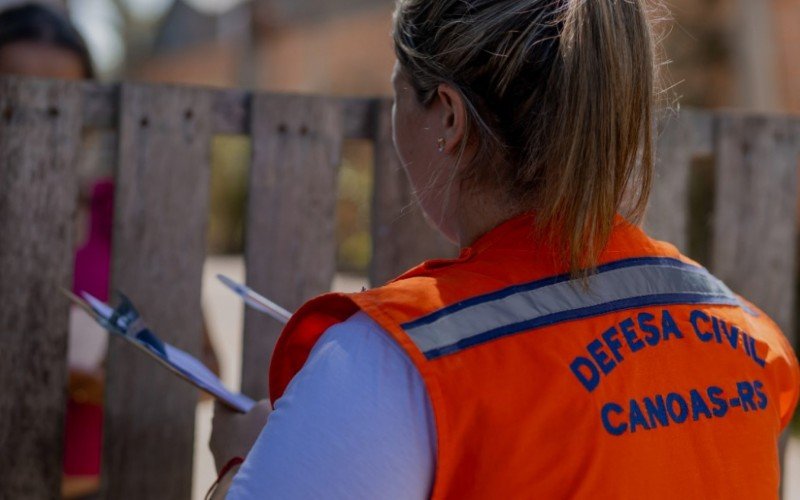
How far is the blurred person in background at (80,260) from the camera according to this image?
102 inches

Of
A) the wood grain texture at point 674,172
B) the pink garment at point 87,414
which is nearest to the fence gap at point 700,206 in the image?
the wood grain texture at point 674,172

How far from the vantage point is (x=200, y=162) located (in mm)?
2291

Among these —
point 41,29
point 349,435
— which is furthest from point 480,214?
point 41,29

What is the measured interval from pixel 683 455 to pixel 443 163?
52cm

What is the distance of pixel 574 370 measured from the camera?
120cm

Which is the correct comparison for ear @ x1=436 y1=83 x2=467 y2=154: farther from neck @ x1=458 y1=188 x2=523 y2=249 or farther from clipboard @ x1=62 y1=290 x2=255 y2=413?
clipboard @ x1=62 y1=290 x2=255 y2=413

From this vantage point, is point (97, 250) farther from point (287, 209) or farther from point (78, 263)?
point (287, 209)

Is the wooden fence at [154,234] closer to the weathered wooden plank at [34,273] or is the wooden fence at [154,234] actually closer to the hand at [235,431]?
the weathered wooden plank at [34,273]

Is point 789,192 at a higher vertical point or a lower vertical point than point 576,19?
lower

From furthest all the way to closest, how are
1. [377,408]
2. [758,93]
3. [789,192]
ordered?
[758,93] → [789,192] → [377,408]

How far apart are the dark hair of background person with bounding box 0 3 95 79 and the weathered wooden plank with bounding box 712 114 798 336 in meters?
1.90

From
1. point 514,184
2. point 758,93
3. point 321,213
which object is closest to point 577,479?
point 514,184

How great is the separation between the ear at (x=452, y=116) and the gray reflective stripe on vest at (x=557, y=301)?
0.79ft

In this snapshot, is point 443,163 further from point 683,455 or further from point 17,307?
point 17,307
